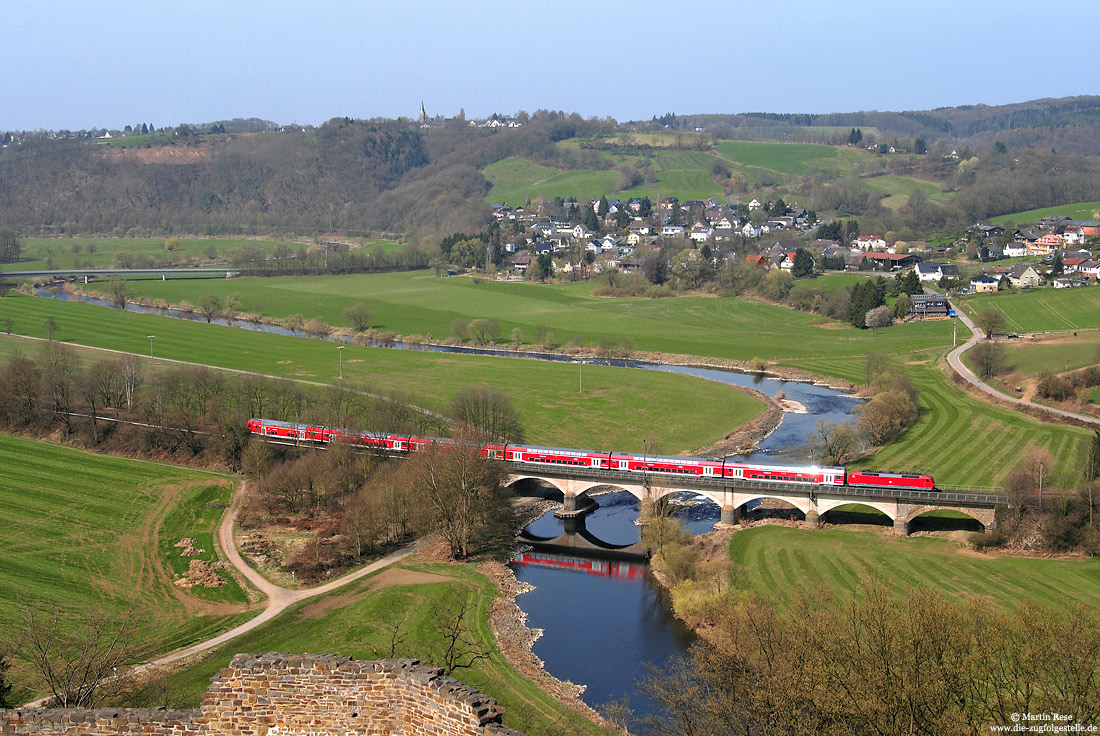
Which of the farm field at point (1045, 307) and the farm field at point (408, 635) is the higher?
the farm field at point (1045, 307)

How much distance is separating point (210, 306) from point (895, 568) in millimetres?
117598

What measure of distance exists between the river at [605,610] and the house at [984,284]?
259ft

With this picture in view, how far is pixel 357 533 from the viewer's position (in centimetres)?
5716

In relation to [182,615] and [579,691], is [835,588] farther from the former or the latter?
[182,615]

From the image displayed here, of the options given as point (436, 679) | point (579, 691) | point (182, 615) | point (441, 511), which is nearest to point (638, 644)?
point (579, 691)

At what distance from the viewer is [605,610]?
4988cm

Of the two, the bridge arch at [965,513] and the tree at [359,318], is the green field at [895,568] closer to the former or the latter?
the bridge arch at [965,513]

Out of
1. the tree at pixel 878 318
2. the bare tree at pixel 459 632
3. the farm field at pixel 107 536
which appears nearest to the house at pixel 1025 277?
the tree at pixel 878 318

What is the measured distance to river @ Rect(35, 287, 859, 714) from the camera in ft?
140

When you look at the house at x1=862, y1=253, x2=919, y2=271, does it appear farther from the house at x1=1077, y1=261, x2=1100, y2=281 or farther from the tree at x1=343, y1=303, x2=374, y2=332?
the tree at x1=343, y1=303, x2=374, y2=332

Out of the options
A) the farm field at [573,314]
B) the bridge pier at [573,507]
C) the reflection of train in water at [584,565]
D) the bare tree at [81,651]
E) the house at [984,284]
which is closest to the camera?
the bare tree at [81,651]

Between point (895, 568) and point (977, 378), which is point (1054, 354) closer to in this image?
point (977, 378)

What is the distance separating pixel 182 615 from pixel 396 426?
26684mm

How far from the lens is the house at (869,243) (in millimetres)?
184625
